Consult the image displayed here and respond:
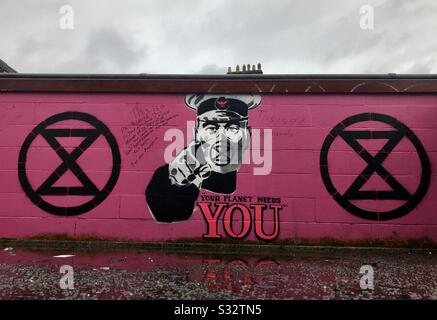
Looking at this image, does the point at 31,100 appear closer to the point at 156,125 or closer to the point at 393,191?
the point at 156,125

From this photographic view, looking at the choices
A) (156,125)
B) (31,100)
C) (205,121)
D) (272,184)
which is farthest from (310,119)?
(31,100)

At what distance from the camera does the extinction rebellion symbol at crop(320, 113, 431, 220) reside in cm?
620

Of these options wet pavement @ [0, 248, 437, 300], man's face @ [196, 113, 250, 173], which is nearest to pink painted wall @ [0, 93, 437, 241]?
man's face @ [196, 113, 250, 173]

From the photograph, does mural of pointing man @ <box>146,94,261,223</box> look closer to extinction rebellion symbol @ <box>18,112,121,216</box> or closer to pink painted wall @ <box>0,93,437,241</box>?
pink painted wall @ <box>0,93,437,241</box>

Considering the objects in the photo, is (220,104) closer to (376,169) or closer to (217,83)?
(217,83)

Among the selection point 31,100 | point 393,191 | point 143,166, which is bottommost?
point 393,191

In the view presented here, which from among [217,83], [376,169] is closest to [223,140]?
[217,83]

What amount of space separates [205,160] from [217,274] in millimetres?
2475

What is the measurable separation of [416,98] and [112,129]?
211 inches

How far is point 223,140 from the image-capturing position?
21.2ft

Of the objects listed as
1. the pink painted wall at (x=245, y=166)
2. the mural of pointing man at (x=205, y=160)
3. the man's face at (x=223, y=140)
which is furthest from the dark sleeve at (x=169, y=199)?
the man's face at (x=223, y=140)

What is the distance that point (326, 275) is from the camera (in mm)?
4402

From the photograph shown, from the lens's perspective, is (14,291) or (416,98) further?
(416,98)

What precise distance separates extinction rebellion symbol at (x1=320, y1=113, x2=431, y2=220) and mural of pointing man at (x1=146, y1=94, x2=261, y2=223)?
153 cm
